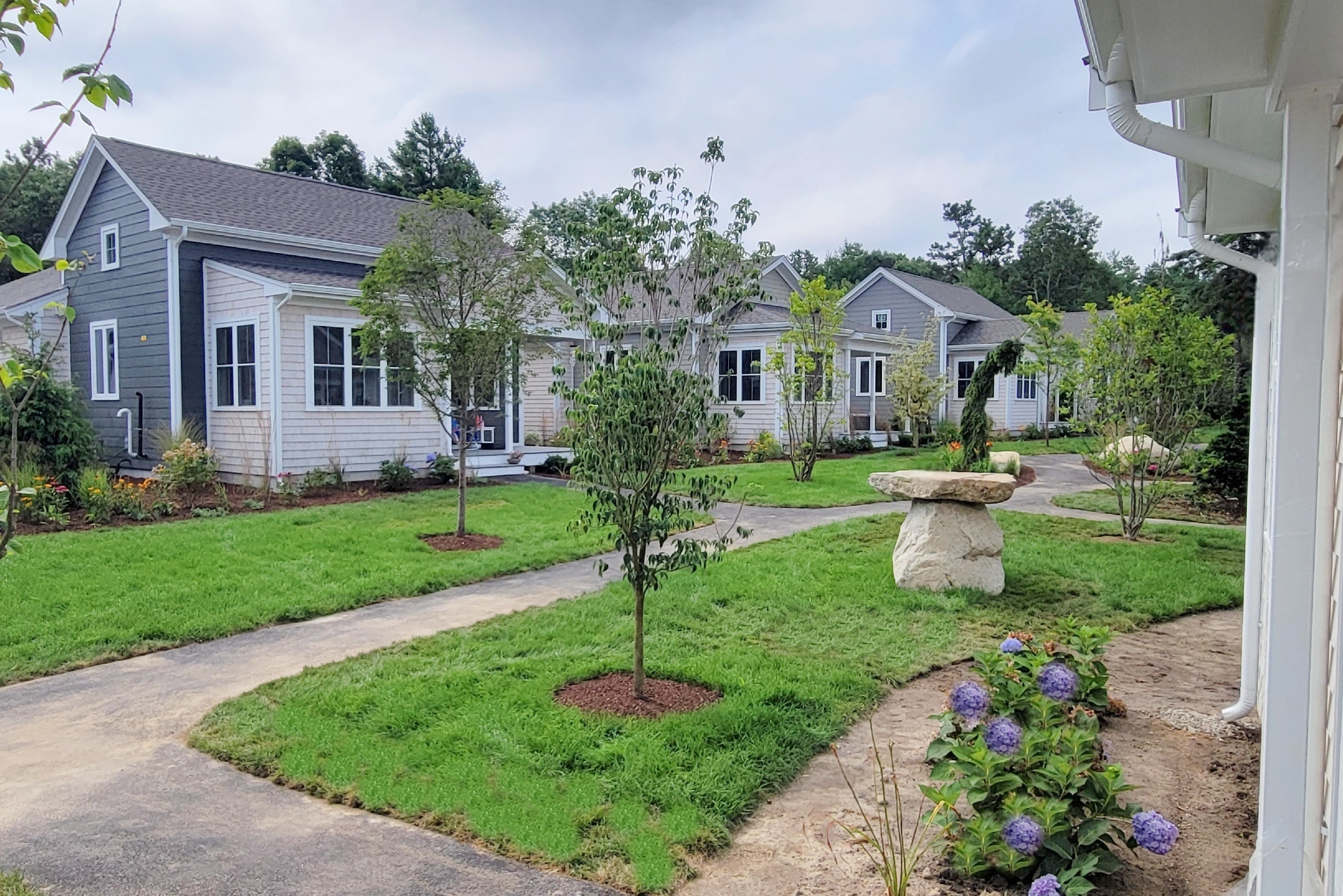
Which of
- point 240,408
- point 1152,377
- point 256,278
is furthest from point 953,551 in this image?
point 240,408

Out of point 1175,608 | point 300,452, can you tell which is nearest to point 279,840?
point 1175,608

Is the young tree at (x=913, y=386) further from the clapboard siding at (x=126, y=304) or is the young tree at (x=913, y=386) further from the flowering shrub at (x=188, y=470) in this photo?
the clapboard siding at (x=126, y=304)

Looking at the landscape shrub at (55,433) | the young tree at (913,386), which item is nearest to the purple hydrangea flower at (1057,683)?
the landscape shrub at (55,433)

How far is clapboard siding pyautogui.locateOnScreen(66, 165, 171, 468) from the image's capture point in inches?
573

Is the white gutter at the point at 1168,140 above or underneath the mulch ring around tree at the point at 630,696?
above

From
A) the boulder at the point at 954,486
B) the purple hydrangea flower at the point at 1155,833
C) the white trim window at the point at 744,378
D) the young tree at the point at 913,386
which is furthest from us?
the young tree at the point at 913,386

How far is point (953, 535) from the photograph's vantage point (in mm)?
7293

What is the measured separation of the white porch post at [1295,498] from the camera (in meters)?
2.15

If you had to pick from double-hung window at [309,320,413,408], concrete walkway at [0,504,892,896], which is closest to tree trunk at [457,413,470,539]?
double-hung window at [309,320,413,408]

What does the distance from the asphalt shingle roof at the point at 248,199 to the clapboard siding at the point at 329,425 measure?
2.92m

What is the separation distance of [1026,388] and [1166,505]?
1796 centimetres

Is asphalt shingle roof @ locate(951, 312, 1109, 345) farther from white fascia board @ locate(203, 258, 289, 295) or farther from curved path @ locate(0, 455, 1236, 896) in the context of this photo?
curved path @ locate(0, 455, 1236, 896)

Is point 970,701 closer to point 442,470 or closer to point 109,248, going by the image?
point 442,470

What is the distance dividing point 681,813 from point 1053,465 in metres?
17.9
